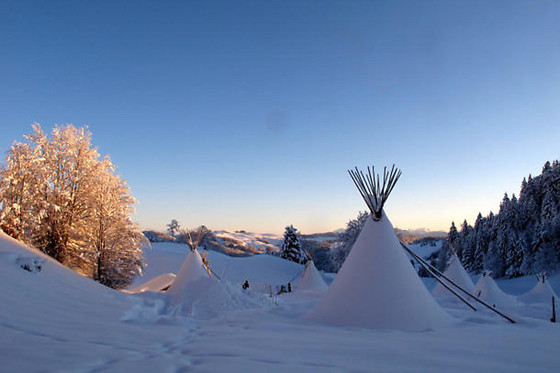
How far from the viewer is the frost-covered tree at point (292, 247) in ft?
112

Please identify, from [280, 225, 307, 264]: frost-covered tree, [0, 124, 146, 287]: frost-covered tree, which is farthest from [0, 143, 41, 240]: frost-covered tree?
[280, 225, 307, 264]: frost-covered tree

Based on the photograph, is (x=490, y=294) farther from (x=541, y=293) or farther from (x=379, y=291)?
(x=379, y=291)

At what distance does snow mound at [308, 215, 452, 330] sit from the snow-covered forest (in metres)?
19.1

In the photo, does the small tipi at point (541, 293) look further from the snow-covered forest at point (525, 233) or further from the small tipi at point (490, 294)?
the snow-covered forest at point (525, 233)

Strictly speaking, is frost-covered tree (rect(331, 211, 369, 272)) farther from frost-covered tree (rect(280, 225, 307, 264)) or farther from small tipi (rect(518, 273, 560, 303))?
small tipi (rect(518, 273, 560, 303))

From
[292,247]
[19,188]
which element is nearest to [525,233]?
[292,247]

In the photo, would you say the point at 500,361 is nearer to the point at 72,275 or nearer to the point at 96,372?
the point at 96,372

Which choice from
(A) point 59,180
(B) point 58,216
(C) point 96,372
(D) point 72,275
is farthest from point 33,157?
(C) point 96,372

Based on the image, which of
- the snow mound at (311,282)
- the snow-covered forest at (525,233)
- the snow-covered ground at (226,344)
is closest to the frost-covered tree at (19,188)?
the snow-covered ground at (226,344)

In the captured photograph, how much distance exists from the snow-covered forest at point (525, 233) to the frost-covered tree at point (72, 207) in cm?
2082

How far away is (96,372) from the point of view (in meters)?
2.14

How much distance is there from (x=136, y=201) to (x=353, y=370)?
42.1 feet

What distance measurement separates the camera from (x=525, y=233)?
85.3 ft

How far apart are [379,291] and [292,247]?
29839 mm
